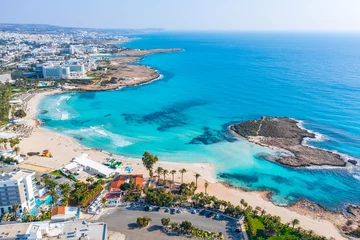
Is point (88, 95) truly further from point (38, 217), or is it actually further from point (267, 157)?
point (38, 217)

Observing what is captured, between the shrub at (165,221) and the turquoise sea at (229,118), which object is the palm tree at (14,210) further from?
the turquoise sea at (229,118)

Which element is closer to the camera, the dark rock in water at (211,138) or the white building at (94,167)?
the white building at (94,167)

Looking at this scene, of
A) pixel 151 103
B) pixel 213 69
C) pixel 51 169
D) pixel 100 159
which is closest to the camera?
pixel 51 169

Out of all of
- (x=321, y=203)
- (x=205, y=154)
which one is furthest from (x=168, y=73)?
(x=321, y=203)

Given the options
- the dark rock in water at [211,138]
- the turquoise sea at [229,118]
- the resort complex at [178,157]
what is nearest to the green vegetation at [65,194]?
the resort complex at [178,157]

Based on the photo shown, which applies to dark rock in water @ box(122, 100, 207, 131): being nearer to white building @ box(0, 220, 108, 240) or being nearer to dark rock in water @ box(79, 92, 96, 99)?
dark rock in water @ box(79, 92, 96, 99)

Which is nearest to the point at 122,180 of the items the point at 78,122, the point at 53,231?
the point at 53,231

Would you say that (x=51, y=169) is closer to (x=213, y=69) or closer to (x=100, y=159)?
(x=100, y=159)
